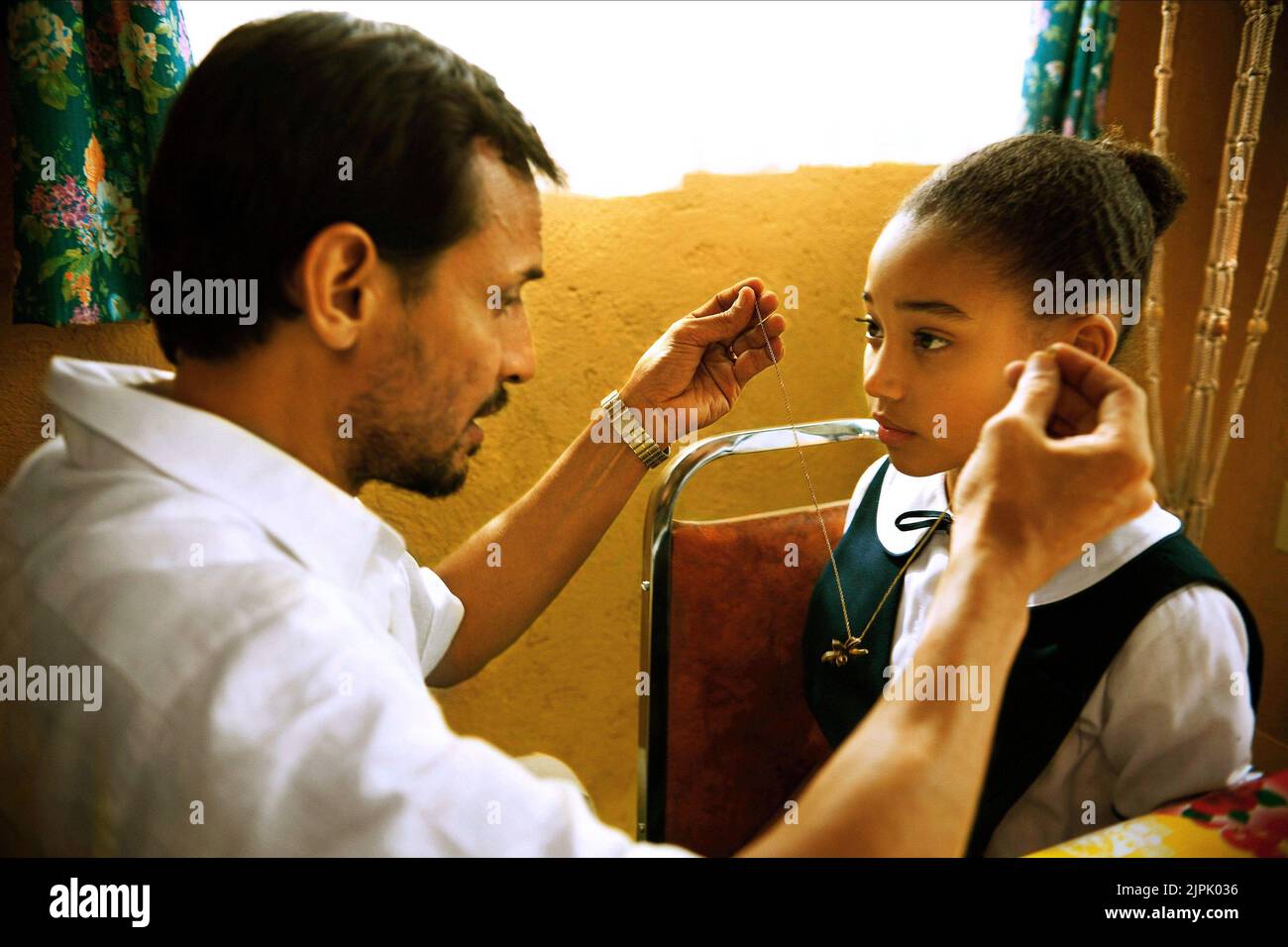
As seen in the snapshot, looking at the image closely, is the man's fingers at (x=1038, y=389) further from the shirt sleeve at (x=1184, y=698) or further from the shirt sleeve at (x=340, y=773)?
the shirt sleeve at (x=340, y=773)

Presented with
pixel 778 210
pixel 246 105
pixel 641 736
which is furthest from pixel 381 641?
pixel 778 210

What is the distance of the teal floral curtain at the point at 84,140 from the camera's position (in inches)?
48.6

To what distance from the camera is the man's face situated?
73cm

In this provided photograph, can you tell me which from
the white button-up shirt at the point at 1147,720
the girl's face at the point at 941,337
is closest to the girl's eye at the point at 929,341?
the girl's face at the point at 941,337

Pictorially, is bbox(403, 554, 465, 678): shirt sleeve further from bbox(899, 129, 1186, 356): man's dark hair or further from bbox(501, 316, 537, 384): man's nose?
bbox(899, 129, 1186, 356): man's dark hair

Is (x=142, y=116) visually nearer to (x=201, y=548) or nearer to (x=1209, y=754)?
(x=201, y=548)

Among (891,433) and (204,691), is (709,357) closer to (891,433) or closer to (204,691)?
(891,433)

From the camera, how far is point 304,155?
2.18 ft

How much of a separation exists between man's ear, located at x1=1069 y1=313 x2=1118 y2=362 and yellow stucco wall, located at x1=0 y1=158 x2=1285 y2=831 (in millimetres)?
997

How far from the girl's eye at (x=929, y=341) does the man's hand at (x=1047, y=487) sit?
0.31 m

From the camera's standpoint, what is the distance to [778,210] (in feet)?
6.15

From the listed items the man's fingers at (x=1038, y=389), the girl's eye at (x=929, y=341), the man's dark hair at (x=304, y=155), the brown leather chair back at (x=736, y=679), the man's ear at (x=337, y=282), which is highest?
the man's dark hair at (x=304, y=155)

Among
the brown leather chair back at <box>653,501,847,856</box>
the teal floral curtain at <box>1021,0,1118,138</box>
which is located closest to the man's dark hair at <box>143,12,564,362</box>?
the brown leather chair back at <box>653,501,847,856</box>

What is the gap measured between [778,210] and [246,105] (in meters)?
1.36
